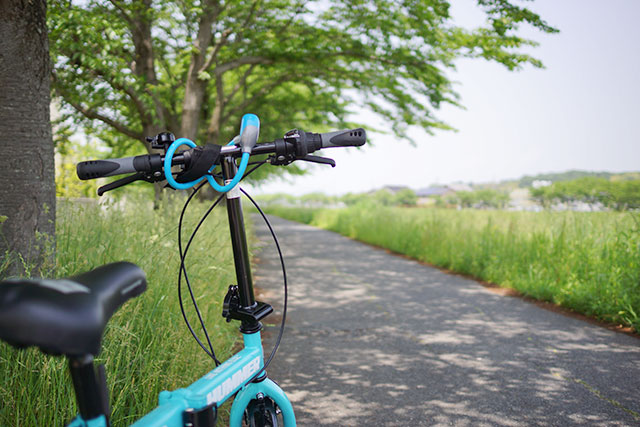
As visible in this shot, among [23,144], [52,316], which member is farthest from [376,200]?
[52,316]

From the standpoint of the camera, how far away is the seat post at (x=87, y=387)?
3.34 ft

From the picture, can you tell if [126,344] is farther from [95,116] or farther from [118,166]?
[95,116]

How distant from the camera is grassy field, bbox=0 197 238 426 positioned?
7.18 feet

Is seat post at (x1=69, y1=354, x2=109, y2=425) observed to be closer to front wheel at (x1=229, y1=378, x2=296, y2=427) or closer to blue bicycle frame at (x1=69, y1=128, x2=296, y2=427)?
blue bicycle frame at (x1=69, y1=128, x2=296, y2=427)

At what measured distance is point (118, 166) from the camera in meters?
1.57

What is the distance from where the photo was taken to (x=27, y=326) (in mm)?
918

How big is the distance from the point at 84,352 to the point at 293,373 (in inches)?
133

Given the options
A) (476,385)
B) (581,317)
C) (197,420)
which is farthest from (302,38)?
(197,420)

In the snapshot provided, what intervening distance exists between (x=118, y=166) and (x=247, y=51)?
388 inches

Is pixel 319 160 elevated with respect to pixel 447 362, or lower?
elevated

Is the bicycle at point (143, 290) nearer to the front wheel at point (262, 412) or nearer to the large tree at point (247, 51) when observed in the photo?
the front wheel at point (262, 412)

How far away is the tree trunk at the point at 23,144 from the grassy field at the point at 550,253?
19.3 feet

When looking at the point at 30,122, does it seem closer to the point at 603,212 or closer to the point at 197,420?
the point at 197,420

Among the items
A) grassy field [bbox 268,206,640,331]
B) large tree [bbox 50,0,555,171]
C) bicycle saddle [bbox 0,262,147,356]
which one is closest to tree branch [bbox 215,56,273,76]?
large tree [bbox 50,0,555,171]
